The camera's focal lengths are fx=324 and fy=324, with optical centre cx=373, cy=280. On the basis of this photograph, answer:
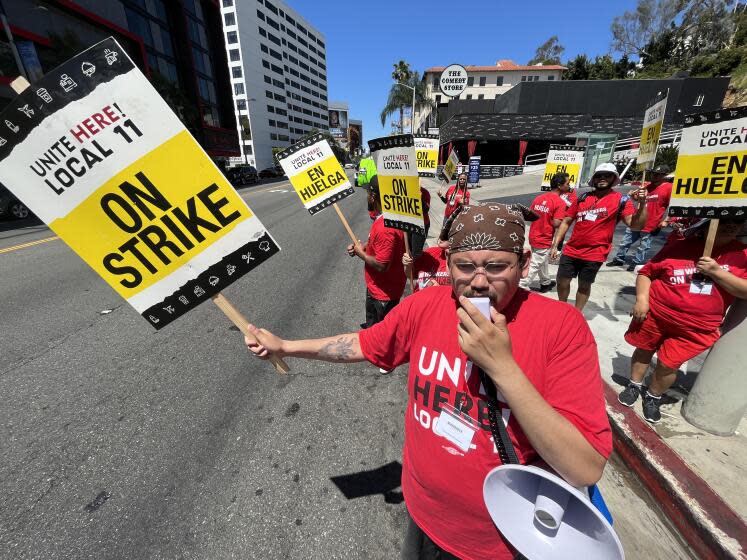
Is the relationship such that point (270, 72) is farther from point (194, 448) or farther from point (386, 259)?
point (194, 448)

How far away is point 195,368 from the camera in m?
3.60

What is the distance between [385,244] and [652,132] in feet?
11.1

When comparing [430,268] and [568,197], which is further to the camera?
[568,197]

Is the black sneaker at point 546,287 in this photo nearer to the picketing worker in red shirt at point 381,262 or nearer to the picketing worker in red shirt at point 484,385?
the picketing worker in red shirt at point 381,262

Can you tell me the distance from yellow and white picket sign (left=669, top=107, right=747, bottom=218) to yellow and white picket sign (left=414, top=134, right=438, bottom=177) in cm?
484

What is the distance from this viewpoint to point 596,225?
13.1 ft

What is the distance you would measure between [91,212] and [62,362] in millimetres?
3638

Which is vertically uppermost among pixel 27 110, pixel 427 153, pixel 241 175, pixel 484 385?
pixel 241 175

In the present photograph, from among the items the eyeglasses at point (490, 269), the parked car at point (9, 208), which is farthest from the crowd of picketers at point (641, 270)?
the parked car at point (9, 208)

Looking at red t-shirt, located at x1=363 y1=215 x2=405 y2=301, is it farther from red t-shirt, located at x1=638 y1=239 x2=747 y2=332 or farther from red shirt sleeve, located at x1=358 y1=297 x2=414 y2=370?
red t-shirt, located at x1=638 y1=239 x2=747 y2=332

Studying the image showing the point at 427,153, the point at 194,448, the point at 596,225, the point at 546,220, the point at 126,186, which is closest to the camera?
the point at 126,186

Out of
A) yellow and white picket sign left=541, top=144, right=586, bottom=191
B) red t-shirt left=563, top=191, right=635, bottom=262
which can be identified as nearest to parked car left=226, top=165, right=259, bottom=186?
yellow and white picket sign left=541, top=144, right=586, bottom=191

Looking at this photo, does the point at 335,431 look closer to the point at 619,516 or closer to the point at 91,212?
the point at 619,516

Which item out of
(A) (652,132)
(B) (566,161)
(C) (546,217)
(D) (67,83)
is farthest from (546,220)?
(D) (67,83)
